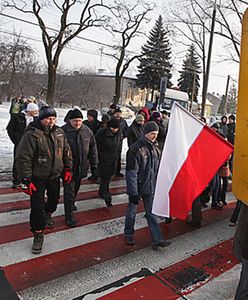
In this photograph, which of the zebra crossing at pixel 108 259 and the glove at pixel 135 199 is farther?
the glove at pixel 135 199

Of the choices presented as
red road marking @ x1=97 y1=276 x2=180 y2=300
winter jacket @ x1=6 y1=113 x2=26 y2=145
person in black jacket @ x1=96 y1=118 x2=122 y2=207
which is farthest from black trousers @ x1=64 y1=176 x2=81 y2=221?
winter jacket @ x1=6 y1=113 x2=26 y2=145

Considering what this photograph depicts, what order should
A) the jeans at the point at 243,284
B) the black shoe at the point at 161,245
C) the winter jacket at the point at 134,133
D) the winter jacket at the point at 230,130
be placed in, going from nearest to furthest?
the jeans at the point at 243,284 < the black shoe at the point at 161,245 < the winter jacket at the point at 134,133 < the winter jacket at the point at 230,130

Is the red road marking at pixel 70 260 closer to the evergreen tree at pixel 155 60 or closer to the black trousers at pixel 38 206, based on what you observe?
the black trousers at pixel 38 206

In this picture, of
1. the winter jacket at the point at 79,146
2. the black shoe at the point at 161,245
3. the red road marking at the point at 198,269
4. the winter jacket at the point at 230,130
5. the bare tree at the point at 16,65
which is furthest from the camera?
the bare tree at the point at 16,65

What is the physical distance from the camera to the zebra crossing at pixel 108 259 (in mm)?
3631

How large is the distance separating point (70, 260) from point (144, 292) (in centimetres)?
109

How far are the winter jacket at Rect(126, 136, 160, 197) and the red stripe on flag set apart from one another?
34 cm

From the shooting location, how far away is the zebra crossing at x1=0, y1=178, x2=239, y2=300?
363cm

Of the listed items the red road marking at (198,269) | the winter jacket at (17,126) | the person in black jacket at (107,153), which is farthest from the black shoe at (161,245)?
the winter jacket at (17,126)

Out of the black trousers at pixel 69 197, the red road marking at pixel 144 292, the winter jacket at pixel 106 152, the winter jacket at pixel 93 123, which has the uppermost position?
the winter jacket at pixel 93 123

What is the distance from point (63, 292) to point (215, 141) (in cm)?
292

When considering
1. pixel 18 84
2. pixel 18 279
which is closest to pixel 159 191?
pixel 18 279

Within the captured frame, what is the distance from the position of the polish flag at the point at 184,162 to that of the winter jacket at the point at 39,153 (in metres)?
1.46

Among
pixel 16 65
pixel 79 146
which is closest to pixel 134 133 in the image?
pixel 79 146
